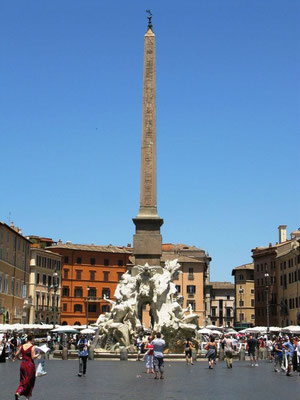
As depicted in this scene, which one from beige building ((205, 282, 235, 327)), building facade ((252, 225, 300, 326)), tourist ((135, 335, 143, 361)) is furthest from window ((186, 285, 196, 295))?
tourist ((135, 335, 143, 361))

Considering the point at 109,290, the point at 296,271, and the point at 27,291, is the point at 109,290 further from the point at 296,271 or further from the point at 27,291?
the point at 296,271

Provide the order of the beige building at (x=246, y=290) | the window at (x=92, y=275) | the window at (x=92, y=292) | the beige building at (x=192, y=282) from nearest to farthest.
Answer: the window at (x=92, y=292)
the window at (x=92, y=275)
the beige building at (x=192, y=282)
the beige building at (x=246, y=290)

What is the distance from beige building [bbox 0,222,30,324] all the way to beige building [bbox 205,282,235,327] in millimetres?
49815

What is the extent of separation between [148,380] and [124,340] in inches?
421

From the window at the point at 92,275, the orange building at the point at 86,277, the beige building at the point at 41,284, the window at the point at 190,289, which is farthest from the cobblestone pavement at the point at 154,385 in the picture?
the window at the point at 190,289

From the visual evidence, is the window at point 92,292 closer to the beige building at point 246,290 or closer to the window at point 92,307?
the window at point 92,307

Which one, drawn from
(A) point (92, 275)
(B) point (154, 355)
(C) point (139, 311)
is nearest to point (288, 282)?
(A) point (92, 275)

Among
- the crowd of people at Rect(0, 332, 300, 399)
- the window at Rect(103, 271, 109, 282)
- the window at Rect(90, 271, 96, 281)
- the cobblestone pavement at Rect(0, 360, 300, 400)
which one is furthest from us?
the window at Rect(103, 271, 109, 282)

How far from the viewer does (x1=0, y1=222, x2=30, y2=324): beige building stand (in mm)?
49719

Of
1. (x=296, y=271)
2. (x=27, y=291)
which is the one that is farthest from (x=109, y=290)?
(x=296, y=271)

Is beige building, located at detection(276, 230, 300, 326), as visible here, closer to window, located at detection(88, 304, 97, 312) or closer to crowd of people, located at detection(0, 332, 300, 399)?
window, located at detection(88, 304, 97, 312)

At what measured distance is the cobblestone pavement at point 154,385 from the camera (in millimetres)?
12359

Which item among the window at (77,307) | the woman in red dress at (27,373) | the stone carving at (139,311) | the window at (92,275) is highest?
the window at (92,275)

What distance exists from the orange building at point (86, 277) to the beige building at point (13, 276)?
1059cm
